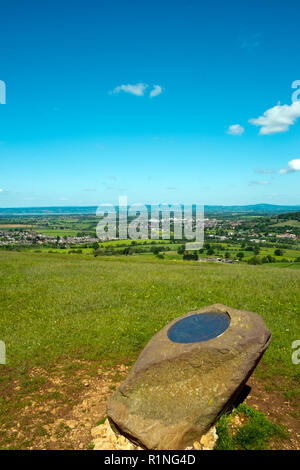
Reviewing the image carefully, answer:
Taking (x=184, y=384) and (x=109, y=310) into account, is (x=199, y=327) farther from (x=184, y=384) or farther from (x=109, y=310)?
(x=109, y=310)

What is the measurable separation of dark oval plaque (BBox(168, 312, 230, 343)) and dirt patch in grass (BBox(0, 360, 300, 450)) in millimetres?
2829

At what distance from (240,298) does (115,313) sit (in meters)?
8.05

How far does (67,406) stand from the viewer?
28.6ft

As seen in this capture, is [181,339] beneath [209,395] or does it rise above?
above

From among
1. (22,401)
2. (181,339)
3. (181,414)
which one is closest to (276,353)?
(181,339)

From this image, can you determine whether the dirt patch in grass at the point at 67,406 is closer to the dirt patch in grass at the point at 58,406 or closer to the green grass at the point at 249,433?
the dirt patch in grass at the point at 58,406

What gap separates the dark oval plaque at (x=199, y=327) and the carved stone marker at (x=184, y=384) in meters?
0.03

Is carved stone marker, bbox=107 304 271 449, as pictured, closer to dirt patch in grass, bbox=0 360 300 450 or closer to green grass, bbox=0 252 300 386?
dirt patch in grass, bbox=0 360 300 450

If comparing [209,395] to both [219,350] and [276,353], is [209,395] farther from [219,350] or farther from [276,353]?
[276,353]

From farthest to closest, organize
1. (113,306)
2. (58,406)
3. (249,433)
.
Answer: (113,306), (58,406), (249,433)

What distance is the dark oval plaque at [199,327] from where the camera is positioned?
27.3ft

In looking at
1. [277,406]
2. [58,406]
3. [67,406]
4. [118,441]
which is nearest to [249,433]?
[277,406]

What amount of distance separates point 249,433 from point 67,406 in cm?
555

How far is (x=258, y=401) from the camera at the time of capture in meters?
9.04
